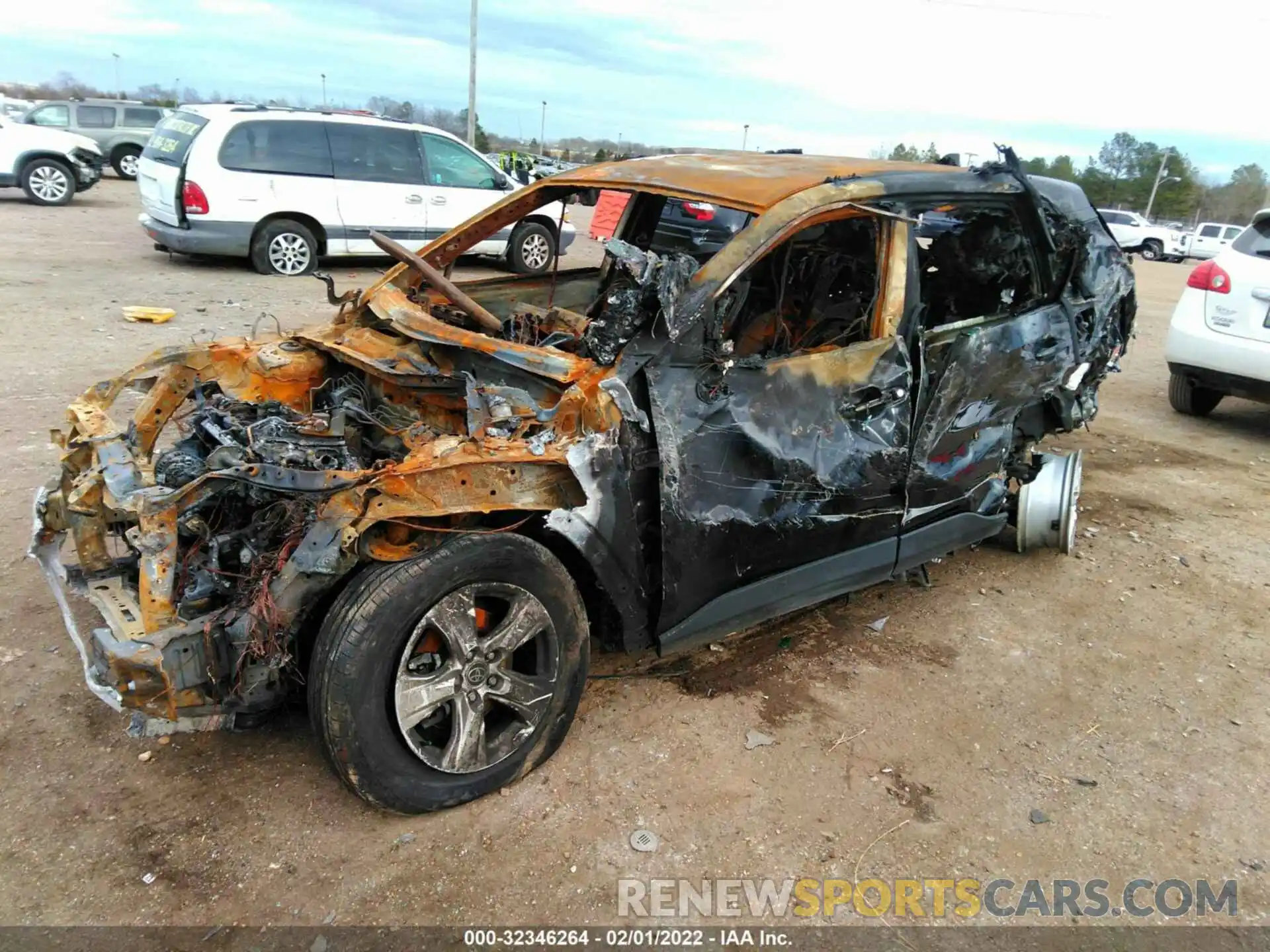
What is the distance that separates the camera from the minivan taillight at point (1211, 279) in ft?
19.8

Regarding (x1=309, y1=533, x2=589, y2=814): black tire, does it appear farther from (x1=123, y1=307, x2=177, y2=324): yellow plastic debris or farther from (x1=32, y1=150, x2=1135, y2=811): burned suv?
(x1=123, y1=307, x2=177, y2=324): yellow plastic debris

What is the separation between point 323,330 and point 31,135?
49.0 feet

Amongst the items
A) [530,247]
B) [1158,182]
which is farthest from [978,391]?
[1158,182]

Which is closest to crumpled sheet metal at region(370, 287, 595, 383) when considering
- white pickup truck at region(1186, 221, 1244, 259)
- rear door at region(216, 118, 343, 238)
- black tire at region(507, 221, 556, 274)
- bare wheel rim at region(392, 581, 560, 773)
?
bare wheel rim at region(392, 581, 560, 773)

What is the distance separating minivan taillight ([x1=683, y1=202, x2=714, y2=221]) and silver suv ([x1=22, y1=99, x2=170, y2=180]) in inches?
788

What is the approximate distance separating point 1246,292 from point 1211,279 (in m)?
0.30

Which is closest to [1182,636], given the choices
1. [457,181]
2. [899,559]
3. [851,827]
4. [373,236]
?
[899,559]

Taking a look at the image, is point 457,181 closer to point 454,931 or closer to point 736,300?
point 736,300

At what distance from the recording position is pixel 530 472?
2504mm

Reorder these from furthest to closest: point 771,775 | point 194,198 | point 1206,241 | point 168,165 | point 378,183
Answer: point 1206,241 → point 378,183 → point 168,165 → point 194,198 → point 771,775

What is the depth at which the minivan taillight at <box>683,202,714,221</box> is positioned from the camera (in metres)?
3.35

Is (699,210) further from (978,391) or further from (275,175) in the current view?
(275,175)

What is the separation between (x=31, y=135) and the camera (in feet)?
47.3

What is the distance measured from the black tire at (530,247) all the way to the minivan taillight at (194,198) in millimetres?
3487
